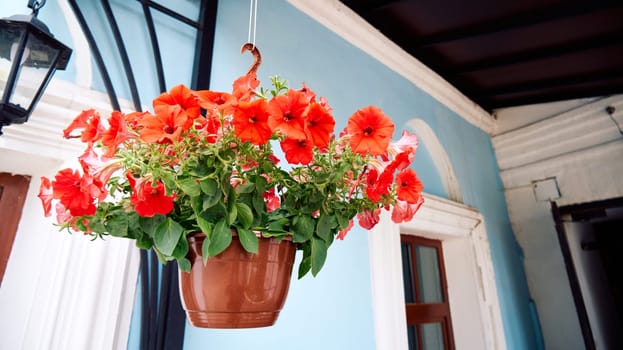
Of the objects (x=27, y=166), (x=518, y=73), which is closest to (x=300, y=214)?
(x=27, y=166)

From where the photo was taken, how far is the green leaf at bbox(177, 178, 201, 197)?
1.36 ft

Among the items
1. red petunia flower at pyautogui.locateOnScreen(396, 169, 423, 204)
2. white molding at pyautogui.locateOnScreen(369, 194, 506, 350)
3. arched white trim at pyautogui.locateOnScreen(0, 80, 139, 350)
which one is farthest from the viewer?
white molding at pyautogui.locateOnScreen(369, 194, 506, 350)

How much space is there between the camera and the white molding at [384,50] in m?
1.72

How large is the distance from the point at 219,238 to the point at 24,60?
0.57 m

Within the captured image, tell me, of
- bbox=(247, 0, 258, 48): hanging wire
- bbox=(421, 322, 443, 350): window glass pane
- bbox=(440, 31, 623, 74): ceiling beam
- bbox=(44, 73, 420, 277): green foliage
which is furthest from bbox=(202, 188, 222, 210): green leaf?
bbox=(440, 31, 623, 74): ceiling beam

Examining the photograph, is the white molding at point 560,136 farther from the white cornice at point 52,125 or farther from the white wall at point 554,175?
the white cornice at point 52,125

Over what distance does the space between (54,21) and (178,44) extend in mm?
339

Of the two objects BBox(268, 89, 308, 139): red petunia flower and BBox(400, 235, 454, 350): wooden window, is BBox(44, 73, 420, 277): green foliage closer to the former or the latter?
BBox(268, 89, 308, 139): red petunia flower

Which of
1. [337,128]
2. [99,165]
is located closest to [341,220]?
[99,165]

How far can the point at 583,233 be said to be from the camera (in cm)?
294

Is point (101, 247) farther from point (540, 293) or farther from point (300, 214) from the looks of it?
point (540, 293)

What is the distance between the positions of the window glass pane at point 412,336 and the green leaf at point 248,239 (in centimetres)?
172

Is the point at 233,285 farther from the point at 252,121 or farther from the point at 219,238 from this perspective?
the point at 252,121

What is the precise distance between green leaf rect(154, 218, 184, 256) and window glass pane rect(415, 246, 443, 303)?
1.93 metres
